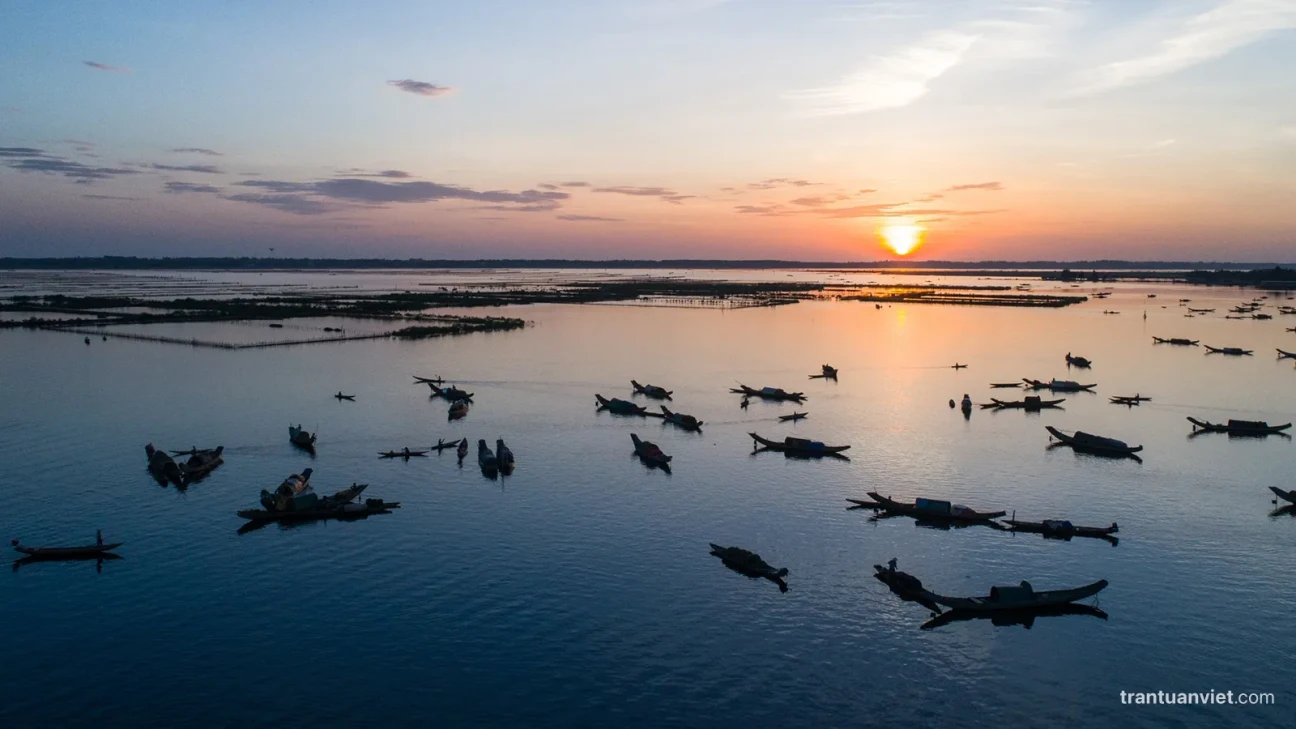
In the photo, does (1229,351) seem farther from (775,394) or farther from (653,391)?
(653,391)

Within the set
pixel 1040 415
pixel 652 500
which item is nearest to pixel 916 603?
pixel 652 500

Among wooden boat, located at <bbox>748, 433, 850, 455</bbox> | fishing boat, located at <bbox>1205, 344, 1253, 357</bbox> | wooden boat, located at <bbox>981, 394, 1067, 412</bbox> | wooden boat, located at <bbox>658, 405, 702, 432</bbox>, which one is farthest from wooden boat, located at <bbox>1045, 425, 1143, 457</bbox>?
fishing boat, located at <bbox>1205, 344, 1253, 357</bbox>

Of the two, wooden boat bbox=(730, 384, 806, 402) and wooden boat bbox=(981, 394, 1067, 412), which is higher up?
wooden boat bbox=(730, 384, 806, 402)

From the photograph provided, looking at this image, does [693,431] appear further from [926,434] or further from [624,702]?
[624,702]

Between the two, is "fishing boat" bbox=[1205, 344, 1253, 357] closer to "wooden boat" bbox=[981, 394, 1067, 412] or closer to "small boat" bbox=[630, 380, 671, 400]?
"wooden boat" bbox=[981, 394, 1067, 412]

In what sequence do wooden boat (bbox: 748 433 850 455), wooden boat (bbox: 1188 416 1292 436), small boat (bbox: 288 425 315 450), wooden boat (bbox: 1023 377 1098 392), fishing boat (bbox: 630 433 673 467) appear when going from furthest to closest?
wooden boat (bbox: 1023 377 1098 392)
wooden boat (bbox: 1188 416 1292 436)
wooden boat (bbox: 748 433 850 455)
small boat (bbox: 288 425 315 450)
fishing boat (bbox: 630 433 673 467)

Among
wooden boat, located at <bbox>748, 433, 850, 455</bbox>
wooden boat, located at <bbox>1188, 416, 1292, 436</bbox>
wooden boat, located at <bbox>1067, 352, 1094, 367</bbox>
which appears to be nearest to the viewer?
wooden boat, located at <bbox>748, 433, 850, 455</bbox>
